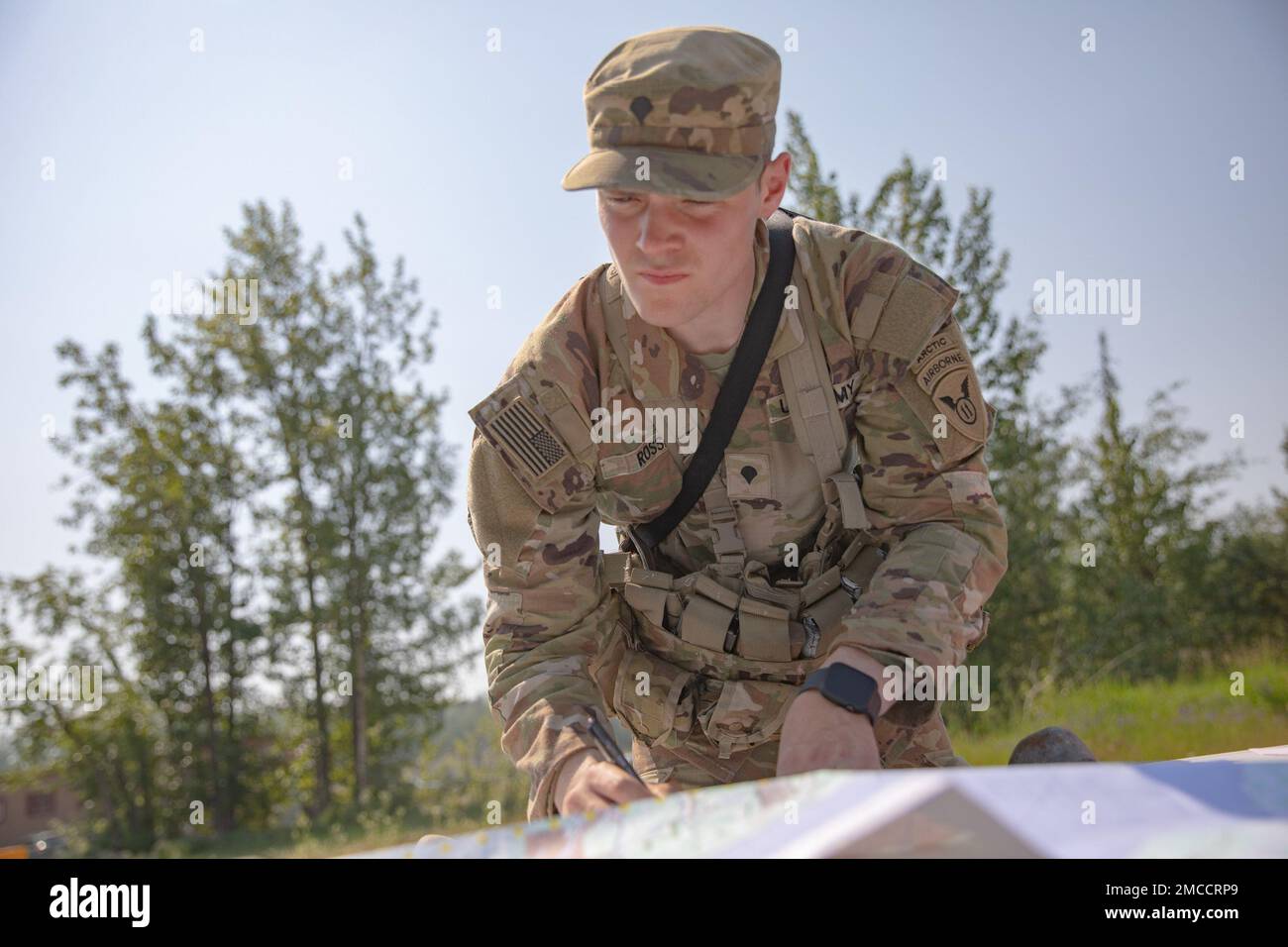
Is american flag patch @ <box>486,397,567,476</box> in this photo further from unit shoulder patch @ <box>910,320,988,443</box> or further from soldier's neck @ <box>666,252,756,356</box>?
unit shoulder patch @ <box>910,320,988,443</box>

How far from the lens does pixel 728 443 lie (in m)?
2.88

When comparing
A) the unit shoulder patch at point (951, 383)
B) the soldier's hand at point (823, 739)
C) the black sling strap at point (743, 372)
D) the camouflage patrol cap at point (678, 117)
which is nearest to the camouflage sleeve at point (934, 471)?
the unit shoulder patch at point (951, 383)

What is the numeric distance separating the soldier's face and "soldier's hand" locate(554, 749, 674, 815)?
1026 millimetres

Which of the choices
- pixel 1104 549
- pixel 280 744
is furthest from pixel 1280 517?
pixel 280 744

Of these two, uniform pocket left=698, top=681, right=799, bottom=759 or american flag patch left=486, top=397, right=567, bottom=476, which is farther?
uniform pocket left=698, top=681, right=799, bottom=759

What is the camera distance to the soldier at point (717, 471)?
2463 millimetres

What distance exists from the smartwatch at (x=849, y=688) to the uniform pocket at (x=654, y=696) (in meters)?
0.79

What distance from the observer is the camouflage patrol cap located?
7.87ft

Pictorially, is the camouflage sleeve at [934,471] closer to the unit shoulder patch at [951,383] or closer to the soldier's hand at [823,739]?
the unit shoulder patch at [951,383]

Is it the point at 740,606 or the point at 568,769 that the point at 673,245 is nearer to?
the point at 740,606

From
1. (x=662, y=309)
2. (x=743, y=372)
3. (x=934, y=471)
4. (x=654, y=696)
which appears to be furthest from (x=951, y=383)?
(x=654, y=696)

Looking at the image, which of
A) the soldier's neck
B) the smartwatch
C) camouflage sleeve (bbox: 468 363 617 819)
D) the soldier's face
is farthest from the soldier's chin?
the smartwatch
